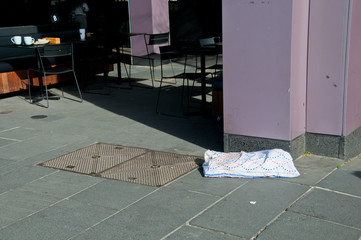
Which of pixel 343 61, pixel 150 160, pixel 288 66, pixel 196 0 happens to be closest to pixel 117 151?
pixel 150 160

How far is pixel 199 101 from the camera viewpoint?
870cm

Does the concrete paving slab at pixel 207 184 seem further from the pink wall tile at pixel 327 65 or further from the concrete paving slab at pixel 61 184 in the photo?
the pink wall tile at pixel 327 65

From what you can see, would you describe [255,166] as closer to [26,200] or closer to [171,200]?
[171,200]

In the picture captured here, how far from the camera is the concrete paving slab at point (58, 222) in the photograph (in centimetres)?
383

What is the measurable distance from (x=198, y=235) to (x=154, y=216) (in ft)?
1.65

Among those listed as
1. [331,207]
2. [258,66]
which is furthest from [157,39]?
[331,207]

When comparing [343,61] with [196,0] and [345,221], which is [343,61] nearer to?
[345,221]

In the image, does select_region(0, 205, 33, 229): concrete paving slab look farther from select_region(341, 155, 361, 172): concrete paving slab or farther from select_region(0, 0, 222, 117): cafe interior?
select_region(0, 0, 222, 117): cafe interior

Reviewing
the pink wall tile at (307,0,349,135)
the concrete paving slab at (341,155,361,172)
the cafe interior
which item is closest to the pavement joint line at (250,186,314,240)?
the concrete paving slab at (341,155,361,172)

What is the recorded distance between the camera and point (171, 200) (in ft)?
14.6

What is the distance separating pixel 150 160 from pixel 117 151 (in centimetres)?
56

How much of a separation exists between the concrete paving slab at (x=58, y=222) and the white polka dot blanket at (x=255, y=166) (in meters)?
1.28

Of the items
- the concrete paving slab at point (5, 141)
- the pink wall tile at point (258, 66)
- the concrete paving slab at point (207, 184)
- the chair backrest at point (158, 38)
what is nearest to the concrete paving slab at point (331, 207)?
the concrete paving slab at point (207, 184)

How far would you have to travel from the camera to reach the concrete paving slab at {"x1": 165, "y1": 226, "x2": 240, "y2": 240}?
3.70 meters
